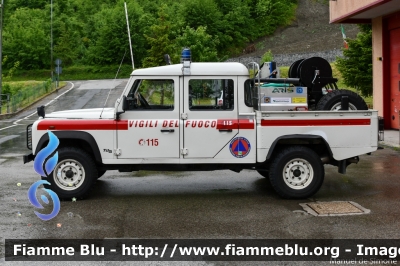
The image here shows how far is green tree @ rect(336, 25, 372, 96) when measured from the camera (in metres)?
27.5

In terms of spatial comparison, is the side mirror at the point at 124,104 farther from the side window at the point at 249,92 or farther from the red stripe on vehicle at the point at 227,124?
the side window at the point at 249,92

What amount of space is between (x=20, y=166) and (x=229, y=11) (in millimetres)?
85849

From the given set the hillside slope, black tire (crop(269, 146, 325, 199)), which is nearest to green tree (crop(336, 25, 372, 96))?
black tire (crop(269, 146, 325, 199))

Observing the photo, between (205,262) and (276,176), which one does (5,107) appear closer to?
(276,176)

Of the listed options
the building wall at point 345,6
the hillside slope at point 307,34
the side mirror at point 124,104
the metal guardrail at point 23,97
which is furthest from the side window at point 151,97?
the hillside slope at point 307,34

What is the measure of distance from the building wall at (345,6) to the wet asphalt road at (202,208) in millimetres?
7677

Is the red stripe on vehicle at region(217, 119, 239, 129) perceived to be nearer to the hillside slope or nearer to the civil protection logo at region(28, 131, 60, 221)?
the civil protection logo at region(28, 131, 60, 221)

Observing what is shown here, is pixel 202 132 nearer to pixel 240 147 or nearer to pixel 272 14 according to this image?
pixel 240 147

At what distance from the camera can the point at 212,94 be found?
9484mm

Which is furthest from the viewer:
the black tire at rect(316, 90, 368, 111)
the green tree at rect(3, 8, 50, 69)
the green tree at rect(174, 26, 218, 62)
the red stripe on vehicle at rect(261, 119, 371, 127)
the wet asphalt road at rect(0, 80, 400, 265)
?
the green tree at rect(3, 8, 50, 69)

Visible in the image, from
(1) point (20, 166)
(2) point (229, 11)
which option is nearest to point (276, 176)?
(1) point (20, 166)

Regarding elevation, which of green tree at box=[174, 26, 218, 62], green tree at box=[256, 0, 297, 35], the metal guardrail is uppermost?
green tree at box=[256, 0, 297, 35]

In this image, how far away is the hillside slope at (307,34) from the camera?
2904 inches

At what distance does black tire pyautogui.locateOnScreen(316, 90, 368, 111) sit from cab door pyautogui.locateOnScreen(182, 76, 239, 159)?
1.57 meters
